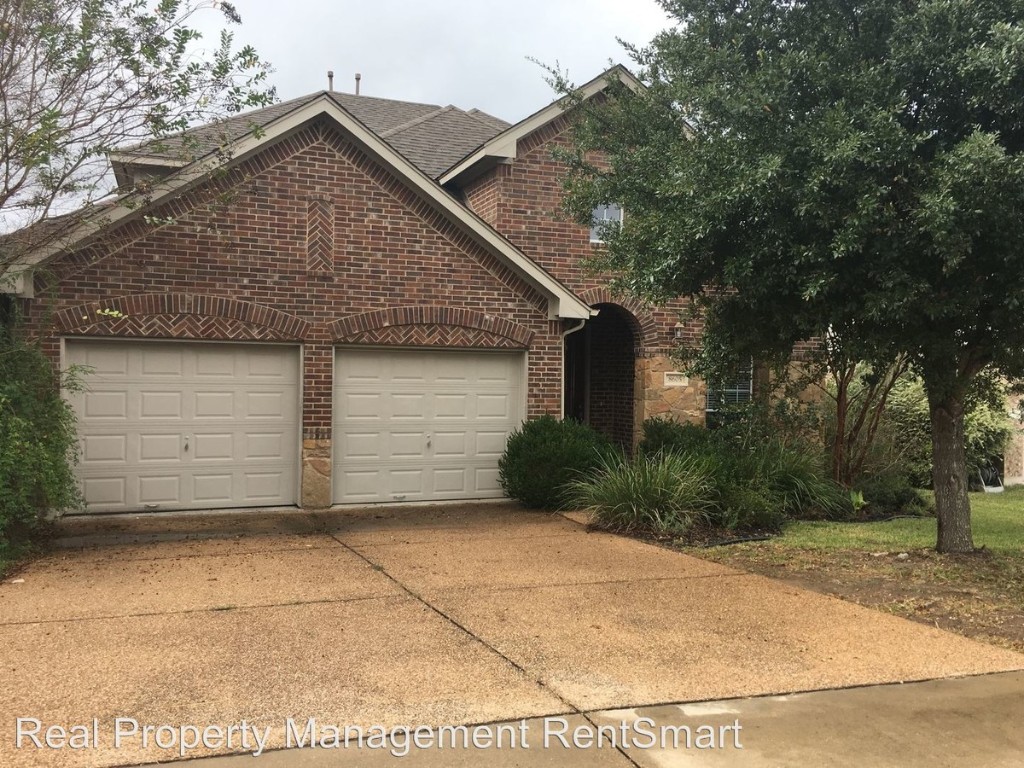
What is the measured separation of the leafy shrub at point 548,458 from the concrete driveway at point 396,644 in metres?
2.55

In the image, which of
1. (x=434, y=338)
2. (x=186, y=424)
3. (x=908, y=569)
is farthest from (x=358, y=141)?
(x=908, y=569)

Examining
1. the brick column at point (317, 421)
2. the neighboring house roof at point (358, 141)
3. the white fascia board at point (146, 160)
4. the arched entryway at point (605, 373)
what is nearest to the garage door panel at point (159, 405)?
the brick column at point (317, 421)

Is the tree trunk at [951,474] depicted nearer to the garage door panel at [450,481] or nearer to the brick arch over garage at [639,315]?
the garage door panel at [450,481]

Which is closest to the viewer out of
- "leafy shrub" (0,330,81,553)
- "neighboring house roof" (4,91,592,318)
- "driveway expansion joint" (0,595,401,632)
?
"driveway expansion joint" (0,595,401,632)

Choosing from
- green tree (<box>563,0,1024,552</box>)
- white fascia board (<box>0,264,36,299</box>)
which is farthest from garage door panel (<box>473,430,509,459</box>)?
white fascia board (<box>0,264,36,299</box>)

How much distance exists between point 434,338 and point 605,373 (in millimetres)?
5130

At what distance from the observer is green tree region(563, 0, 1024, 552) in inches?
258

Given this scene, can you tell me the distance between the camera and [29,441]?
844cm

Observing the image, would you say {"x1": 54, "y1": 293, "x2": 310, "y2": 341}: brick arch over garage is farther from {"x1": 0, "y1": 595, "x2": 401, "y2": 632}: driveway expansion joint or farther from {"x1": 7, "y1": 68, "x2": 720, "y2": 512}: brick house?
{"x1": 0, "y1": 595, "x2": 401, "y2": 632}: driveway expansion joint

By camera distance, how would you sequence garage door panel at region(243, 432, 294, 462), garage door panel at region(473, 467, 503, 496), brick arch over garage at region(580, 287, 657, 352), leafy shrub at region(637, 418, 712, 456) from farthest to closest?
brick arch over garage at region(580, 287, 657, 352) < garage door panel at region(473, 467, 503, 496) < leafy shrub at region(637, 418, 712, 456) < garage door panel at region(243, 432, 294, 462)

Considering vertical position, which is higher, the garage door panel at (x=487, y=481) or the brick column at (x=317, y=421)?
the brick column at (x=317, y=421)

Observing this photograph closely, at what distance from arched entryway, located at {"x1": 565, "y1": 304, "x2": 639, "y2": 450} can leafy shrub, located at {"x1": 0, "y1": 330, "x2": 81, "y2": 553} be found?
348 inches

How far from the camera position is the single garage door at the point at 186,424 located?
10742 mm

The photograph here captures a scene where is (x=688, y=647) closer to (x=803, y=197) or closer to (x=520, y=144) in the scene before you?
(x=803, y=197)
